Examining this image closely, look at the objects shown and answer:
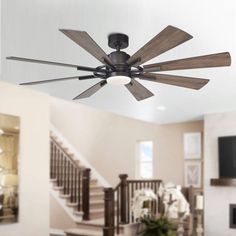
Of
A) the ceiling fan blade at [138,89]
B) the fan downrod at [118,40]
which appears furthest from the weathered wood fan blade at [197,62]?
the fan downrod at [118,40]

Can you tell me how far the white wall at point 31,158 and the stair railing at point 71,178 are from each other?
2.04 meters

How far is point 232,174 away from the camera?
19.8 feet

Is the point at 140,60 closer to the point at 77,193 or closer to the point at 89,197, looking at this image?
the point at 89,197

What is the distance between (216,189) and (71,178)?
3188 millimetres

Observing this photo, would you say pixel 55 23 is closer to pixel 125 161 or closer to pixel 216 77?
pixel 216 77

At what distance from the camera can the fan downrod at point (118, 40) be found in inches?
119

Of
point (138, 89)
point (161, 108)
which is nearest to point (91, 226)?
point (161, 108)

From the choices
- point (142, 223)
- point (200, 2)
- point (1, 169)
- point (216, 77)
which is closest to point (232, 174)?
point (142, 223)

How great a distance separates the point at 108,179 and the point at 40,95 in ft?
13.0

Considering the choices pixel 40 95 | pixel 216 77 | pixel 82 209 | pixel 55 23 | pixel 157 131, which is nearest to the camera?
pixel 55 23

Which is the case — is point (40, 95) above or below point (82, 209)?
above

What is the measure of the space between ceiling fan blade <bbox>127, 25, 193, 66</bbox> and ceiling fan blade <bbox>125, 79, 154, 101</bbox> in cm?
42

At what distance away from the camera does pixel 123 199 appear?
6438mm

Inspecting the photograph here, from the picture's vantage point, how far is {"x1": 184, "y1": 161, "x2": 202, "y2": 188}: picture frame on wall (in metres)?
7.40
